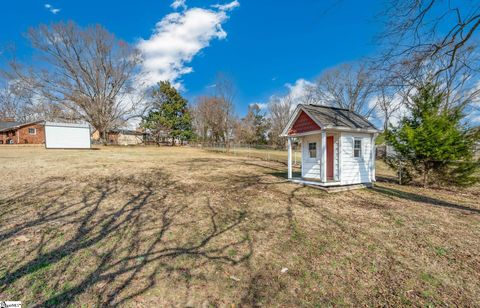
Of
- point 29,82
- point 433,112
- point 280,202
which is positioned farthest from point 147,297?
point 29,82

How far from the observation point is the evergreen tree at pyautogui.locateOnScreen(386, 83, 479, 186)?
704cm

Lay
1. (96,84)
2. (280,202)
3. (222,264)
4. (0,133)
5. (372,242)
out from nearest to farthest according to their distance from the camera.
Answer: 1. (222,264)
2. (372,242)
3. (280,202)
4. (96,84)
5. (0,133)

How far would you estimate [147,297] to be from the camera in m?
2.16

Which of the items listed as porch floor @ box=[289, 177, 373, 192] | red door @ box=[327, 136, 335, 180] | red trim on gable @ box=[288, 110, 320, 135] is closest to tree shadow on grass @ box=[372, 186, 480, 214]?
Answer: porch floor @ box=[289, 177, 373, 192]

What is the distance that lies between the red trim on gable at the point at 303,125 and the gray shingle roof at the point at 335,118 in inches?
11.7

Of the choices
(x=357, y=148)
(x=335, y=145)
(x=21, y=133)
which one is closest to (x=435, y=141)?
(x=357, y=148)

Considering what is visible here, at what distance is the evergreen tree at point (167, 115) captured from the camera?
33.2m

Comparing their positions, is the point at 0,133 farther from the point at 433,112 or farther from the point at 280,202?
the point at 433,112

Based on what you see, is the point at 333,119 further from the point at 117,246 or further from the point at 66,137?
the point at 66,137

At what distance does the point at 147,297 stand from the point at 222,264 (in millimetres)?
978

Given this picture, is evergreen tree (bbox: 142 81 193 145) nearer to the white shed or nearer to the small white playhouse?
the white shed
